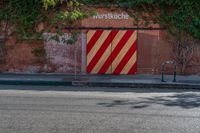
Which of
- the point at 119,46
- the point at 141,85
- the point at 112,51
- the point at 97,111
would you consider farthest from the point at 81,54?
the point at 97,111

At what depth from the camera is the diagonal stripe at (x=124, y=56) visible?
19.0 metres

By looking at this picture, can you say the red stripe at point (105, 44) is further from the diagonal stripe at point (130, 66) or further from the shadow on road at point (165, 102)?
the shadow on road at point (165, 102)

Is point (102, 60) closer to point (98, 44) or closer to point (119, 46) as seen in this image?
point (98, 44)

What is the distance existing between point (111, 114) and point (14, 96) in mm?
3625

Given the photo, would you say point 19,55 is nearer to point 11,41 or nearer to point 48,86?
point 11,41

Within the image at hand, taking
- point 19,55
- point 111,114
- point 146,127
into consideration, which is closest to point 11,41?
point 19,55

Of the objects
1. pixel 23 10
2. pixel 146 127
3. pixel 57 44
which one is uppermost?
pixel 23 10

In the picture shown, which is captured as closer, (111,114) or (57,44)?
(111,114)

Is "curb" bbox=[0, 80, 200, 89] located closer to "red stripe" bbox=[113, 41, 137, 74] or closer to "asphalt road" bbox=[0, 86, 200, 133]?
"asphalt road" bbox=[0, 86, 200, 133]

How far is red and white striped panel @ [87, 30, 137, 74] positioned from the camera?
19016 mm

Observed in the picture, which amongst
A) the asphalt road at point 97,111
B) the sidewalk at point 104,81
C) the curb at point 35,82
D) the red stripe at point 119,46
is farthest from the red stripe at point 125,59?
the asphalt road at point 97,111

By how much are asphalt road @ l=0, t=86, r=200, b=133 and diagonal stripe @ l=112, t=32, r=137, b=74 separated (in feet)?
14.1

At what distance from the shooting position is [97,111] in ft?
35.1

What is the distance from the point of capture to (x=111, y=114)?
1041cm
